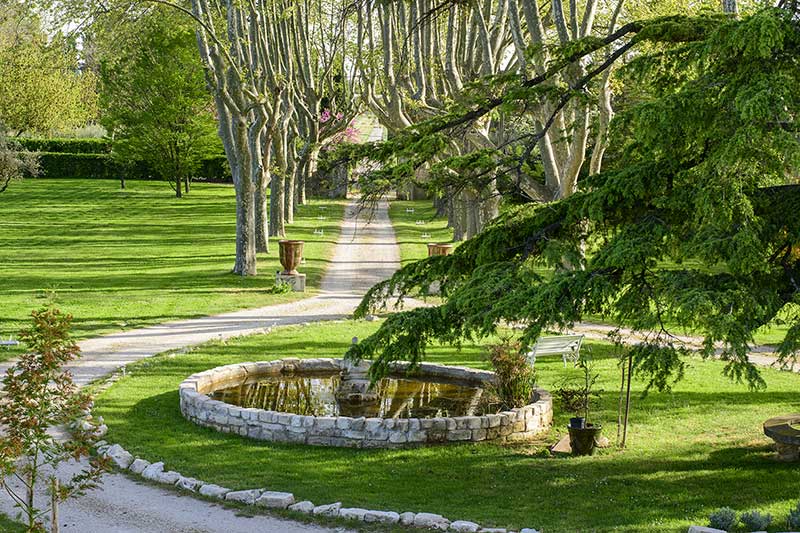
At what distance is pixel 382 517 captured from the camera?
9.27 meters

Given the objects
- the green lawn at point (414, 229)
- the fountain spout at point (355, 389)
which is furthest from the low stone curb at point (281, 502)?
the green lawn at point (414, 229)

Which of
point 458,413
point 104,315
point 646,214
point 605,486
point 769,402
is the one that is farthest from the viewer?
point 104,315

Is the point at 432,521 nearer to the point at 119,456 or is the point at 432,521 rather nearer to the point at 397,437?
the point at 397,437

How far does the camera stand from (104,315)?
2108 centimetres

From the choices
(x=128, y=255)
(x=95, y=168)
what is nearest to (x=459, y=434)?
(x=128, y=255)

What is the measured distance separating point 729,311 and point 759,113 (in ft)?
4.85

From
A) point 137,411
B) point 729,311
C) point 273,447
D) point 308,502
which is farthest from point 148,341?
point 729,311

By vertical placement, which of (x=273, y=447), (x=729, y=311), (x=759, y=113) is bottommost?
(x=273, y=447)

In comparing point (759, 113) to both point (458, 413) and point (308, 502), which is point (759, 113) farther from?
point (458, 413)

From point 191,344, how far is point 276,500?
28.6ft

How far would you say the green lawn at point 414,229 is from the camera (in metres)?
33.6

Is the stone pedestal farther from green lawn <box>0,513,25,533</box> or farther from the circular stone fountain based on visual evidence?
green lawn <box>0,513,25,533</box>

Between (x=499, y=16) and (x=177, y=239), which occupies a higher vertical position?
(x=499, y=16)

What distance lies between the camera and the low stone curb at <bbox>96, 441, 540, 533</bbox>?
9094 mm
